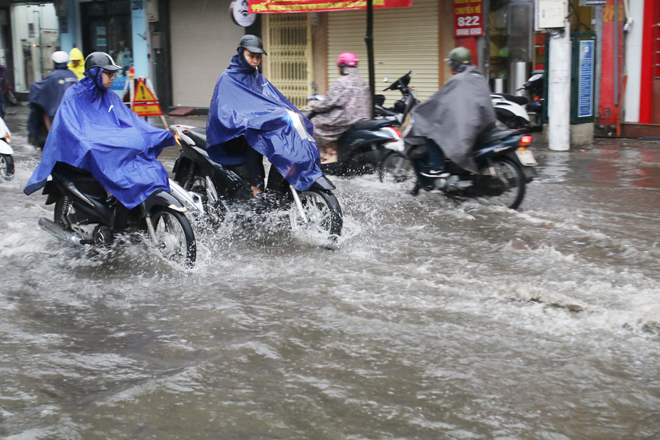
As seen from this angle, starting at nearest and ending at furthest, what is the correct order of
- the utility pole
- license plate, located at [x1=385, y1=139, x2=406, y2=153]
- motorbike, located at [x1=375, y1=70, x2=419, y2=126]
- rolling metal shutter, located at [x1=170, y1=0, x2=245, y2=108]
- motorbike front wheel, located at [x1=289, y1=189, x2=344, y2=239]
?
motorbike front wheel, located at [x1=289, y1=189, x2=344, y2=239] → license plate, located at [x1=385, y1=139, x2=406, y2=153] → motorbike, located at [x1=375, y1=70, x2=419, y2=126] → the utility pole → rolling metal shutter, located at [x1=170, y1=0, x2=245, y2=108]

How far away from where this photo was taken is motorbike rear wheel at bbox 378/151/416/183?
8.62m

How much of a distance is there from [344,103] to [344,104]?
0.04 feet

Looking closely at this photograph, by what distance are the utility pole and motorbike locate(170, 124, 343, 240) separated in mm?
6262

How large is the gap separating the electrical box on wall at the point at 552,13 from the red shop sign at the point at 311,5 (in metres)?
3.21

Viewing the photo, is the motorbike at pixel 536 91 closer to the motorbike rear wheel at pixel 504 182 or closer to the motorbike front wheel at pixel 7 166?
the motorbike rear wheel at pixel 504 182

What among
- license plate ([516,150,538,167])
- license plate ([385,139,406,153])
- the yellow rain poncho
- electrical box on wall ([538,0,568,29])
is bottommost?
license plate ([516,150,538,167])

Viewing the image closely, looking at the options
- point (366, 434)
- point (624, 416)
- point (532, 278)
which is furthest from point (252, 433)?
point (532, 278)

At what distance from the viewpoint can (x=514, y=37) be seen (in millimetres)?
14031

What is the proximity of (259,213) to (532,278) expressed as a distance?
237 centimetres

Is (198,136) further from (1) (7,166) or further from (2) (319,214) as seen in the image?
(1) (7,166)

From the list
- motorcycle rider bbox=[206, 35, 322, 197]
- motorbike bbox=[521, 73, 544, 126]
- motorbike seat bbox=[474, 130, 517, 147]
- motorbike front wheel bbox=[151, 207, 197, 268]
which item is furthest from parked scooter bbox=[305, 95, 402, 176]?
motorbike bbox=[521, 73, 544, 126]

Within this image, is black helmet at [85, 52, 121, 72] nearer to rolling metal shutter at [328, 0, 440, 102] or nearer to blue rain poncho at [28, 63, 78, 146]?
blue rain poncho at [28, 63, 78, 146]

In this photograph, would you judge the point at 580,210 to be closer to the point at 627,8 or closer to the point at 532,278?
the point at 532,278

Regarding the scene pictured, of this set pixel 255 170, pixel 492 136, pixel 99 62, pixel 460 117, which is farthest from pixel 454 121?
pixel 99 62
